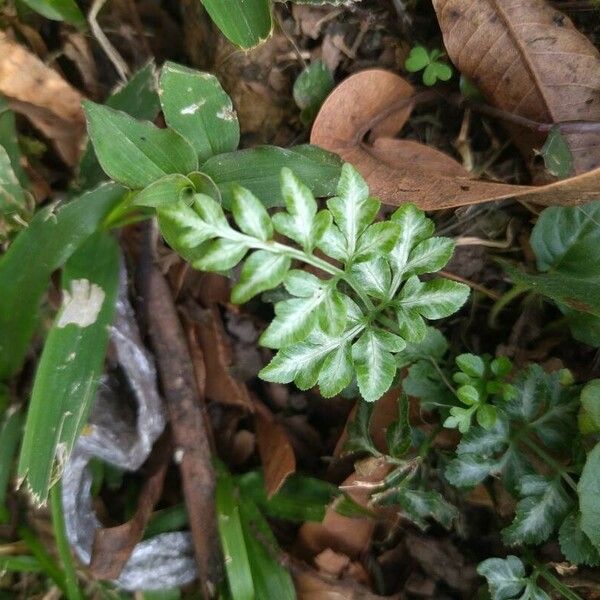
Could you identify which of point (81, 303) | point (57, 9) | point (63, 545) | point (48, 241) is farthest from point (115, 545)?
point (57, 9)

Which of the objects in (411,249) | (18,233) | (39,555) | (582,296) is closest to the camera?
(411,249)

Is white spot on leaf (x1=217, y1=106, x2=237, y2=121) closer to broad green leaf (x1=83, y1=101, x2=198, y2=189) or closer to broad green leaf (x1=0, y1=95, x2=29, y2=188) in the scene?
broad green leaf (x1=83, y1=101, x2=198, y2=189)

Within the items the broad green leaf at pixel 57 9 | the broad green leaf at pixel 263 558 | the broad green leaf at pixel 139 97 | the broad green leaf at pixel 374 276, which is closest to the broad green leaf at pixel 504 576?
the broad green leaf at pixel 263 558

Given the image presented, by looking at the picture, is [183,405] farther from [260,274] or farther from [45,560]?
[260,274]

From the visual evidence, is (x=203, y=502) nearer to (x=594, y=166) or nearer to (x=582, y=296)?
(x=582, y=296)

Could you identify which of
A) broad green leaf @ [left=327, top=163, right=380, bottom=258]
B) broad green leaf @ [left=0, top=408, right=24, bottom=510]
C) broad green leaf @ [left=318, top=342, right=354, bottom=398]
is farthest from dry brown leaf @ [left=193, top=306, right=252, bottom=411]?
broad green leaf @ [left=327, top=163, right=380, bottom=258]

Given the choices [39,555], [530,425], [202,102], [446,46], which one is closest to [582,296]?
[530,425]
